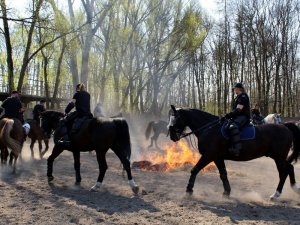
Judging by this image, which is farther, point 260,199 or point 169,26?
point 169,26

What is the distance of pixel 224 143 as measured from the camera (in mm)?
9094

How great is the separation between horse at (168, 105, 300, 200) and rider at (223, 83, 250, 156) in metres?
0.20

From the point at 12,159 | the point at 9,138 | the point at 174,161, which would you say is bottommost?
the point at 174,161

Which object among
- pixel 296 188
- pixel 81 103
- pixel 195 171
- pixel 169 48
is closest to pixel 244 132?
pixel 195 171

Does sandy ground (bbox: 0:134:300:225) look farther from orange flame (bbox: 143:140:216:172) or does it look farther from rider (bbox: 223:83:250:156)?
rider (bbox: 223:83:250:156)

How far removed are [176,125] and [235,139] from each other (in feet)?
4.66

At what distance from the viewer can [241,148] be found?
9.02 metres

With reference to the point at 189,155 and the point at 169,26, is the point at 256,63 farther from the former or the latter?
the point at 189,155

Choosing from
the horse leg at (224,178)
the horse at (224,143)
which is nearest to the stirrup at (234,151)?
the horse at (224,143)

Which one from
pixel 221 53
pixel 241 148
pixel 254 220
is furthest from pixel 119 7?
pixel 254 220

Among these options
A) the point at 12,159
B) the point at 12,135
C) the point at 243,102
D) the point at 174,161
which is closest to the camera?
the point at 243,102

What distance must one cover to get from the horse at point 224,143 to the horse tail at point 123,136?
1059 millimetres

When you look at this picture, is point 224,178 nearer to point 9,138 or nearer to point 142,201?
point 142,201

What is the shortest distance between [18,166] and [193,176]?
730 centimetres
